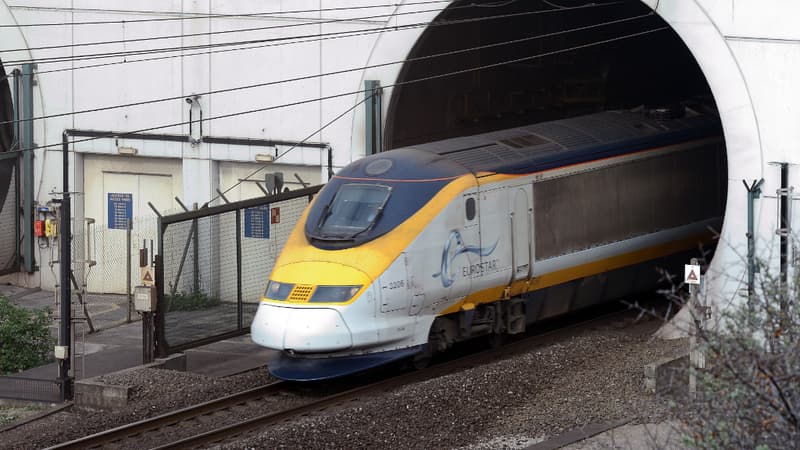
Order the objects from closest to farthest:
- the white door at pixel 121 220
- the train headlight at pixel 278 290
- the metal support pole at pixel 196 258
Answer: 1. the train headlight at pixel 278 290
2. the metal support pole at pixel 196 258
3. the white door at pixel 121 220

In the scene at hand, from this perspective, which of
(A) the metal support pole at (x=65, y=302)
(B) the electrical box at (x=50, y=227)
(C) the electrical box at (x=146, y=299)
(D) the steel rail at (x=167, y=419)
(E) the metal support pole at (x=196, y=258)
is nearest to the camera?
(D) the steel rail at (x=167, y=419)

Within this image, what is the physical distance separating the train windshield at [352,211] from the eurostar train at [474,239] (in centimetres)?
2

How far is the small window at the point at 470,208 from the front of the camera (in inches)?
645

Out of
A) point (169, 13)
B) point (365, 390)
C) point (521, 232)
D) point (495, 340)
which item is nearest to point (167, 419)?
point (365, 390)

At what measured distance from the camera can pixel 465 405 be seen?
14172 mm

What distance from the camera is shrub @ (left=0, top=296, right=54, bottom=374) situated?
60.8 ft

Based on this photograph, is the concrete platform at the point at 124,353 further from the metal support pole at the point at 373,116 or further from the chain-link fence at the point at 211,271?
the metal support pole at the point at 373,116

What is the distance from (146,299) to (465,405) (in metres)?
5.24

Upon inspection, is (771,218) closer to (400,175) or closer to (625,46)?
(400,175)

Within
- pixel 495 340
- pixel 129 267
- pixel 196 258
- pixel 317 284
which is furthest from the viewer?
pixel 129 267

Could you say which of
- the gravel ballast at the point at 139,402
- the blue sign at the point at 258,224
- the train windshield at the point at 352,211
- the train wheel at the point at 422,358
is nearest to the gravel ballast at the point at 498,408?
the train wheel at the point at 422,358

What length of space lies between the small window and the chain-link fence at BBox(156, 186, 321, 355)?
156 inches

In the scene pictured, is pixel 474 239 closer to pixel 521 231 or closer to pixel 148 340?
pixel 521 231

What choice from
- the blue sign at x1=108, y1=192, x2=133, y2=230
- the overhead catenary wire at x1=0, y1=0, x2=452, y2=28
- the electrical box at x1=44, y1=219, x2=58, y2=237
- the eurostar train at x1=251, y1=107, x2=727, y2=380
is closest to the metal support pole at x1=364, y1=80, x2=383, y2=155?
the overhead catenary wire at x1=0, y1=0, x2=452, y2=28
